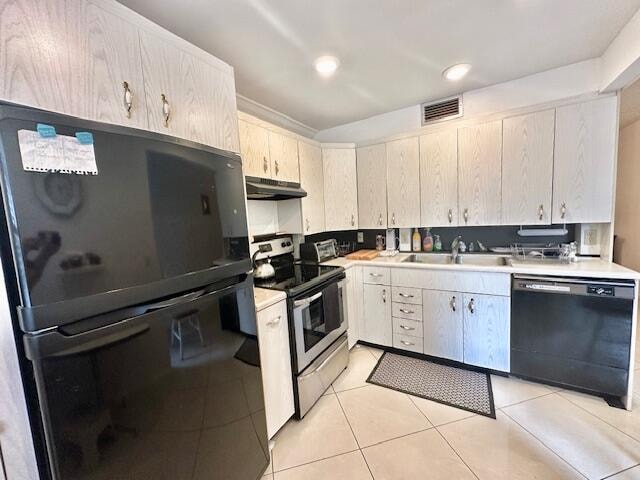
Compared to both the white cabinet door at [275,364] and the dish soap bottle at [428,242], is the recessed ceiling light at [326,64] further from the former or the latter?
the dish soap bottle at [428,242]

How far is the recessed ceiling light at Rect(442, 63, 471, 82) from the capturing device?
2023 mm

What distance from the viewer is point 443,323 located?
7.75ft

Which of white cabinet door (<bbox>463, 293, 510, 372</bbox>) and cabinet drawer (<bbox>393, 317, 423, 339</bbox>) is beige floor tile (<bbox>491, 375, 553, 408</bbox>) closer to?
white cabinet door (<bbox>463, 293, 510, 372</bbox>)

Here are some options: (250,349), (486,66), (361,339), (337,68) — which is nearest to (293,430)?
(250,349)

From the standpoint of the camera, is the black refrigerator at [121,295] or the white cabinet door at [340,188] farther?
the white cabinet door at [340,188]

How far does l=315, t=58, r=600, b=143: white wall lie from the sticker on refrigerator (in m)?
2.75

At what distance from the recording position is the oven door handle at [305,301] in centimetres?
176

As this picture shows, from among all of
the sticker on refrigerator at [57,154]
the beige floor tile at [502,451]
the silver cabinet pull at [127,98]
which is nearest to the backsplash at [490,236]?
the beige floor tile at [502,451]

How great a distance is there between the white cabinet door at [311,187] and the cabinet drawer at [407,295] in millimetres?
993

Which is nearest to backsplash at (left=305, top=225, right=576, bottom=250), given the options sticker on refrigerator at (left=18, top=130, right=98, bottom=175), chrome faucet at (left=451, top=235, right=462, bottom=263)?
chrome faucet at (left=451, top=235, right=462, bottom=263)

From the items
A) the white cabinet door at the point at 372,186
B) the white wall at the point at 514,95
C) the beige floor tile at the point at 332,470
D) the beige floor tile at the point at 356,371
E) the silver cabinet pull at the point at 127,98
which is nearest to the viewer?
the silver cabinet pull at the point at 127,98

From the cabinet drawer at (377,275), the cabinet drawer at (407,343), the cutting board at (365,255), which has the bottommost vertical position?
the cabinet drawer at (407,343)

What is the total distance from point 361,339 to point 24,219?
2.69 meters

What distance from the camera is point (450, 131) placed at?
2.52 meters
